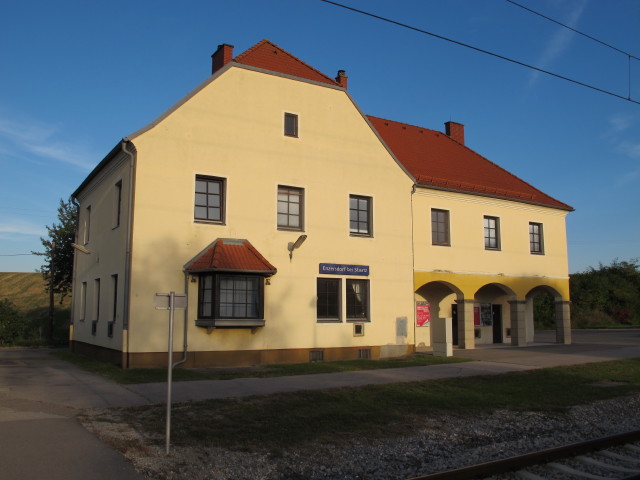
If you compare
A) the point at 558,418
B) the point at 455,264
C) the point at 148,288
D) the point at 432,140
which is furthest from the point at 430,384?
the point at 432,140

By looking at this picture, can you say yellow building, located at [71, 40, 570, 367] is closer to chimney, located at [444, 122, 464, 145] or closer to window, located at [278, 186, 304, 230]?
window, located at [278, 186, 304, 230]

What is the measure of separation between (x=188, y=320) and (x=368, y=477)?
11.0 m

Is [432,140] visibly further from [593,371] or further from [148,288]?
[148,288]

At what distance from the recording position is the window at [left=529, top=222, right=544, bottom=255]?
26.2 meters

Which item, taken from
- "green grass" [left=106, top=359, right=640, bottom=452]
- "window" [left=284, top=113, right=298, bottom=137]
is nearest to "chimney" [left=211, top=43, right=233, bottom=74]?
"window" [left=284, top=113, right=298, bottom=137]

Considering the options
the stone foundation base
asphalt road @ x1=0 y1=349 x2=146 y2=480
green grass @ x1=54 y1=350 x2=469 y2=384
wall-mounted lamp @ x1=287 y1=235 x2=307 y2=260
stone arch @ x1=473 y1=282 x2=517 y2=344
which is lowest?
asphalt road @ x1=0 y1=349 x2=146 y2=480

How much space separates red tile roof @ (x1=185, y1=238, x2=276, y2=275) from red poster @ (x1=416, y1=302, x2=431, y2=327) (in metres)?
8.83

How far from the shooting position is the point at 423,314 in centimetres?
2438

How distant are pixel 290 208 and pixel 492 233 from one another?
10.1 meters

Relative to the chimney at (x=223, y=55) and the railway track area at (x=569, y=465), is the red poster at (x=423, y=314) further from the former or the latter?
the railway track area at (x=569, y=465)

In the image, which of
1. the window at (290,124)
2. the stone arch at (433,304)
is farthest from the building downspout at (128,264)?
the stone arch at (433,304)

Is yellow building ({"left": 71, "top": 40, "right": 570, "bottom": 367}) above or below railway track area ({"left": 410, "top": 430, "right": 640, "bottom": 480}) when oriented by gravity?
above

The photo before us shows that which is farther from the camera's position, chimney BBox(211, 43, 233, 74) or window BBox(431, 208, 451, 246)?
window BBox(431, 208, 451, 246)

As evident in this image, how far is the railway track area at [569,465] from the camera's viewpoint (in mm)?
6594
